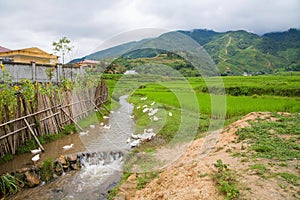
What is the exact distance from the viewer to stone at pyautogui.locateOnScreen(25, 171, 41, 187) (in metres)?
5.72

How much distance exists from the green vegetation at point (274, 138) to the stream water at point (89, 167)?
373 centimetres

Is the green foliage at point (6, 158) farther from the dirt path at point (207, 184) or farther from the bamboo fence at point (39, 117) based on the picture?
the dirt path at point (207, 184)

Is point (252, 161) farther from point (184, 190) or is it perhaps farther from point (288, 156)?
point (184, 190)

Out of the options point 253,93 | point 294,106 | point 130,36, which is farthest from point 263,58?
point 130,36

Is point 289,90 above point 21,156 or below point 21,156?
above

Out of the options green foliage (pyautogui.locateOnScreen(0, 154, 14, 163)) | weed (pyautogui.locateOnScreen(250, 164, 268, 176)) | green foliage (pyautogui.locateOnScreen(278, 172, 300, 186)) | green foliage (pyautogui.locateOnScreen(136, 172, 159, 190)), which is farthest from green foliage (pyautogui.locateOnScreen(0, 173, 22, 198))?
green foliage (pyautogui.locateOnScreen(278, 172, 300, 186))

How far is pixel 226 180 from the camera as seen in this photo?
3.88 meters

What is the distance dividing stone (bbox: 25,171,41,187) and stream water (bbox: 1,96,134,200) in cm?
13


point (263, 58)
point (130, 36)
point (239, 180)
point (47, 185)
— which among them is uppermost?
point (263, 58)

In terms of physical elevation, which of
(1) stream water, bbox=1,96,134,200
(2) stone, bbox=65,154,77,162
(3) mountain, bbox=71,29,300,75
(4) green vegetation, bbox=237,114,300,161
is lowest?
(1) stream water, bbox=1,96,134,200

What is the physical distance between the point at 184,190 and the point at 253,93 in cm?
1732

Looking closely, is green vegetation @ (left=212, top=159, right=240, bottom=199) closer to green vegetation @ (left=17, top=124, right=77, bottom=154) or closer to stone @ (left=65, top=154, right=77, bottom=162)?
stone @ (left=65, top=154, right=77, bottom=162)

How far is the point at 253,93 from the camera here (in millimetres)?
19109

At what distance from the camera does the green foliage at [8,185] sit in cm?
522
